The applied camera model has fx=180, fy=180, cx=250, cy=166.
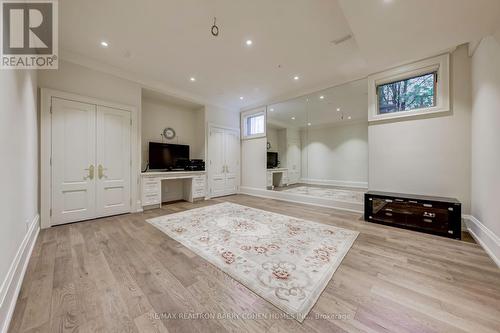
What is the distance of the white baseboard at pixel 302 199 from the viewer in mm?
3963

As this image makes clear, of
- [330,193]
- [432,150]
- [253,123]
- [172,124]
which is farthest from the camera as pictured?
[253,123]

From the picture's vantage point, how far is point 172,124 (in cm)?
546

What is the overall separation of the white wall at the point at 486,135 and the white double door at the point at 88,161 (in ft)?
19.3

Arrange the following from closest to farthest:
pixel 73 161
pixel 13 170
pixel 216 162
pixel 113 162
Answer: pixel 13 170 → pixel 73 161 → pixel 113 162 → pixel 216 162

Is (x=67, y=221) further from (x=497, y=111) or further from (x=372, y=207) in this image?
(x=497, y=111)

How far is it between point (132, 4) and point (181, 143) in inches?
146

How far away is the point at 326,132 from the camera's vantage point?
16.5 ft

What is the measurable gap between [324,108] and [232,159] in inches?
129

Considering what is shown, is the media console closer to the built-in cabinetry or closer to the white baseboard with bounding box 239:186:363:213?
the white baseboard with bounding box 239:186:363:213

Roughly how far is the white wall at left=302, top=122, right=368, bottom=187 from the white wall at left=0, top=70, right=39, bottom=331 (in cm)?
525

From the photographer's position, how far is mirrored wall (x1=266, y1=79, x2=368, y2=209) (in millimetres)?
4199

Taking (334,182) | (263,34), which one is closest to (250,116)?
(334,182)

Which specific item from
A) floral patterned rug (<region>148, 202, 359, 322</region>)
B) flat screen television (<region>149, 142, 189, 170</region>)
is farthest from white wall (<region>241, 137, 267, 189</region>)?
floral patterned rug (<region>148, 202, 359, 322</region>)

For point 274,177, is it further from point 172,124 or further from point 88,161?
point 88,161
